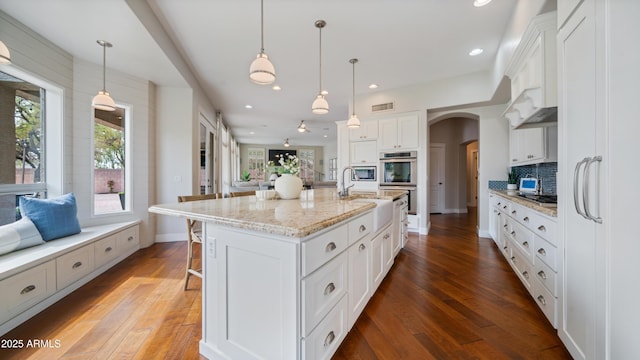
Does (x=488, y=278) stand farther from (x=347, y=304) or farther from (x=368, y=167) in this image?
(x=368, y=167)

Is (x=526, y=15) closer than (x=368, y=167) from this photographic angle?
Yes

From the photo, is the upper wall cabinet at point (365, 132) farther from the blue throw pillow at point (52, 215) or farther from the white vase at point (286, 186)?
the blue throw pillow at point (52, 215)

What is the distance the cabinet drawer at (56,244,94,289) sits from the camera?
2172mm

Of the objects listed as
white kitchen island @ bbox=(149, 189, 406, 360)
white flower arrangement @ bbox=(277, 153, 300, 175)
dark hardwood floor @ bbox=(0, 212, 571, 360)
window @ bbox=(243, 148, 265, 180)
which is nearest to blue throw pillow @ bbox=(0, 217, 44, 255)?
dark hardwood floor @ bbox=(0, 212, 571, 360)

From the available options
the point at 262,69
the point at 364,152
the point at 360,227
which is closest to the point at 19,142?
the point at 262,69

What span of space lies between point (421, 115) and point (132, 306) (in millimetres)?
5003

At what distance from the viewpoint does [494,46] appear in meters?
3.28

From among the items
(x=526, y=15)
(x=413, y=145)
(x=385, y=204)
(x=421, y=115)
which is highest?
(x=526, y=15)

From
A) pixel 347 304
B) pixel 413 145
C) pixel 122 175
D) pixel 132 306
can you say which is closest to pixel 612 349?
pixel 347 304

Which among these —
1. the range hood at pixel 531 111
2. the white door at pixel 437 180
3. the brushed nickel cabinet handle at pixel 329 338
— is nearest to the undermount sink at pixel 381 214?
the brushed nickel cabinet handle at pixel 329 338

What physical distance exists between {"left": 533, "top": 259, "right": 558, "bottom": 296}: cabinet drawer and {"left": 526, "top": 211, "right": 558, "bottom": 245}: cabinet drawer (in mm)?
216

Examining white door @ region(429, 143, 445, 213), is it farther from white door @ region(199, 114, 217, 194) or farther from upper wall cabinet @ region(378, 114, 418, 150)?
white door @ region(199, 114, 217, 194)

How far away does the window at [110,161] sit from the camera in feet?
11.0

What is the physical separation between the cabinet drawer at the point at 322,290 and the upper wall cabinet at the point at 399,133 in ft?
12.4
